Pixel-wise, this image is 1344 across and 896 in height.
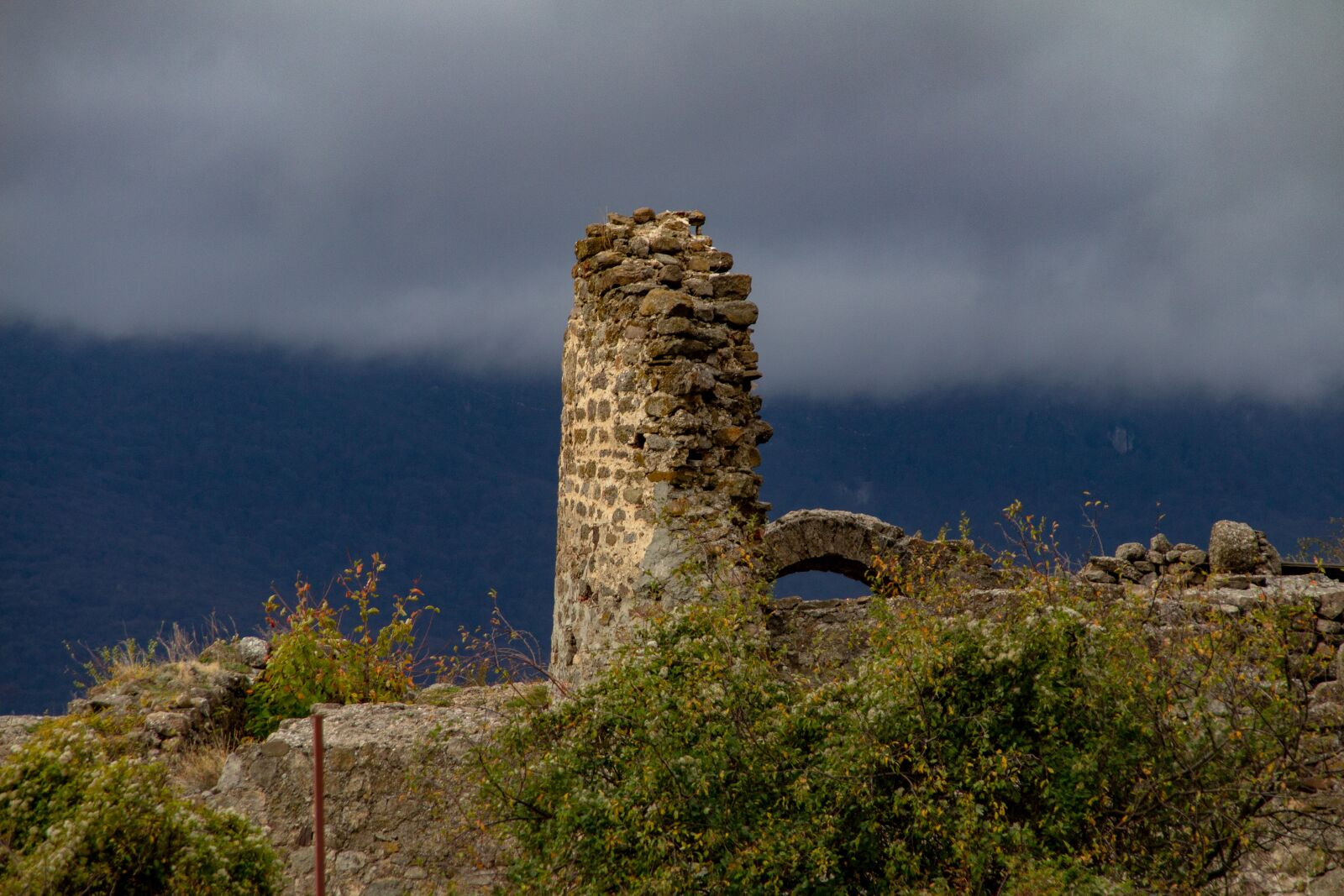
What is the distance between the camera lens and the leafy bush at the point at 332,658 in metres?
10.5

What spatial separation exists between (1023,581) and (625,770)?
268 cm

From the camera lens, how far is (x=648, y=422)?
803cm

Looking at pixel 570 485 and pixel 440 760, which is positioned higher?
pixel 570 485

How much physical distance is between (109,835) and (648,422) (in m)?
4.18

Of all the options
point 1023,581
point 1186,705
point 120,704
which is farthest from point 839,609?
point 120,704

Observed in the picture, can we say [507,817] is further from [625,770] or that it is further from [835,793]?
[835,793]

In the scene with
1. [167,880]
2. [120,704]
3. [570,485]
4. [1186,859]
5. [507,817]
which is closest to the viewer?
[167,880]

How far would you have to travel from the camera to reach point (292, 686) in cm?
1057

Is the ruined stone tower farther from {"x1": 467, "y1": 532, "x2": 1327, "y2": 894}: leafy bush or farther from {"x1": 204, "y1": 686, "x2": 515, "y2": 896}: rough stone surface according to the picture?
{"x1": 467, "y1": 532, "x2": 1327, "y2": 894}: leafy bush

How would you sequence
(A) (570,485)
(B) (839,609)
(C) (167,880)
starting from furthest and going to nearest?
(B) (839,609), (A) (570,485), (C) (167,880)

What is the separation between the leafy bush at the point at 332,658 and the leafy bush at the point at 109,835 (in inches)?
170

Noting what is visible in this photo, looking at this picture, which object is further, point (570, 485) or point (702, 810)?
point (570, 485)

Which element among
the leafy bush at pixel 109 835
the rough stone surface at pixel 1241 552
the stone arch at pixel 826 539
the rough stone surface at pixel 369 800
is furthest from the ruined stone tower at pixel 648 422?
the rough stone surface at pixel 1241 552

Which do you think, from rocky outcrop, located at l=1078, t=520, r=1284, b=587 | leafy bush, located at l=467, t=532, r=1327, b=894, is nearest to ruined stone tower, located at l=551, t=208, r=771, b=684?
leafy bush, located at l=467, t=532, r=1327, b=894
